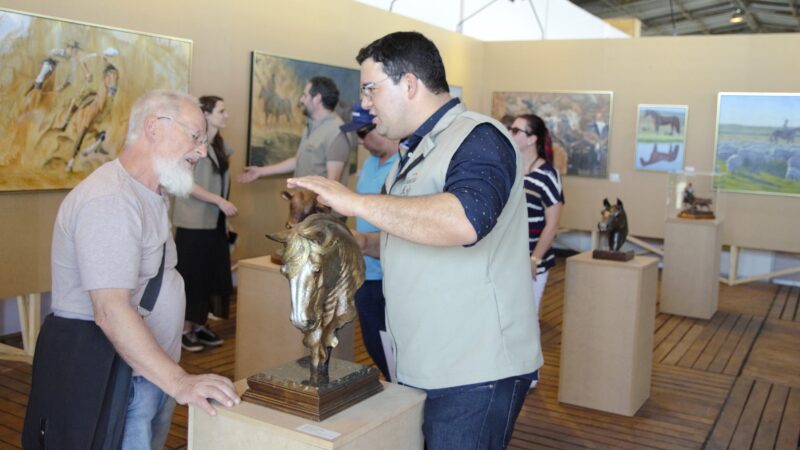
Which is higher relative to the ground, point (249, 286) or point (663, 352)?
point (249, 286)

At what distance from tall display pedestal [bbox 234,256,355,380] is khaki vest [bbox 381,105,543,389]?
7.56 ft

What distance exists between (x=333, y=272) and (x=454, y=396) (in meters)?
0.44

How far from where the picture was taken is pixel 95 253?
211 cm

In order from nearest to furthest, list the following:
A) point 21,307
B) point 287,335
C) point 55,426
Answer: point 55,426 → point 287,335 → point 21,307

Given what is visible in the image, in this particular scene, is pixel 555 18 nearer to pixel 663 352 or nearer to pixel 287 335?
pixel 663 352

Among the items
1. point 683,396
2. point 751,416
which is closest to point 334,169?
point 683,396

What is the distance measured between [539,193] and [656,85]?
5938 millimetres

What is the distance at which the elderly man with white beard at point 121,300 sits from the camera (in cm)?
211

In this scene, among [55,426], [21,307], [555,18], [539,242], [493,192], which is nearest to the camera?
[493,192]

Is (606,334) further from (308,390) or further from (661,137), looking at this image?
(661,137)

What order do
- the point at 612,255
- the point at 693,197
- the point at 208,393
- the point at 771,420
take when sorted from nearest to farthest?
the point at 208,393 → the point at 771,420 → the point at 612,255 → the point at 693,197

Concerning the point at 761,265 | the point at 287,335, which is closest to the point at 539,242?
the point at 287,335

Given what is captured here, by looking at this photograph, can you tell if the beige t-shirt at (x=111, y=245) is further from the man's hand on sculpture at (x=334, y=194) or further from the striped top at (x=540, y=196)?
the striped top at (x=540, y=196)

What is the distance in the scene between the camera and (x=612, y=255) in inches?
206
